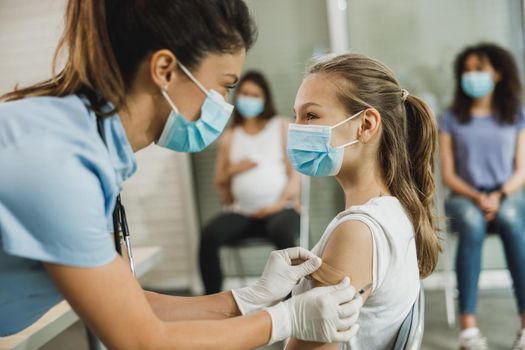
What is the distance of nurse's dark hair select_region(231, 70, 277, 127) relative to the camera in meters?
2.93

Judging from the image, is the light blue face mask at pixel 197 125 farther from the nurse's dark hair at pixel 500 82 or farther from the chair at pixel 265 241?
the nurse's dark hair at pixel 500 82

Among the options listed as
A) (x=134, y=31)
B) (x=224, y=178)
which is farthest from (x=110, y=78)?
(x=224, y=178)

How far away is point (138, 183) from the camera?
134 inches

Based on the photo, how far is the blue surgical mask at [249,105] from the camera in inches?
114

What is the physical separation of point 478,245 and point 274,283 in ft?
5.33

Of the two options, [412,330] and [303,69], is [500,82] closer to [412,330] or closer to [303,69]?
[303,69]

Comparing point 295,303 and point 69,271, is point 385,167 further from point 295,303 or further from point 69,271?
point 69,271

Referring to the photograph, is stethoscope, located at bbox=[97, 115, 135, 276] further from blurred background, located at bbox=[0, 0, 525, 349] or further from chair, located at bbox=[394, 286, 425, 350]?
blurred background, located at bbox=[0, 0, 525, 349]

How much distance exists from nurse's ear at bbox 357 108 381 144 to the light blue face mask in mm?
349

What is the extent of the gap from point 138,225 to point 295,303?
8.80ft

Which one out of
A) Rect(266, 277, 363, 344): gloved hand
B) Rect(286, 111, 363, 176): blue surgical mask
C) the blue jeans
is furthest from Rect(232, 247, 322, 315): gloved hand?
the blue jeans

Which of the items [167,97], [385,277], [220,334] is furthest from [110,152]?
[385,277]

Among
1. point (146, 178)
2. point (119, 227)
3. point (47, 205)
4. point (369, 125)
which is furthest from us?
point (146, 178)

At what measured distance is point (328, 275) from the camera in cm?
102
